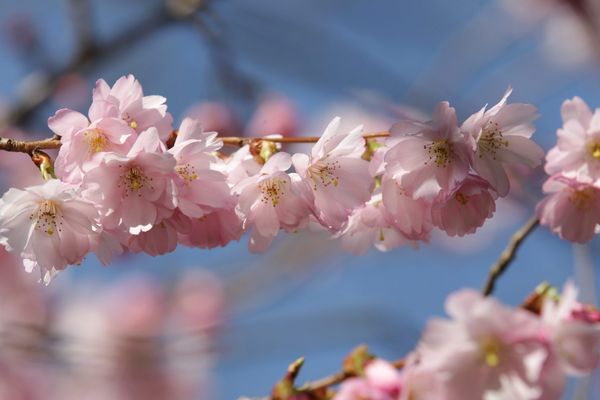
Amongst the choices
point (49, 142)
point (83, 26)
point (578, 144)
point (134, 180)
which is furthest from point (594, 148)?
point (83, 26)

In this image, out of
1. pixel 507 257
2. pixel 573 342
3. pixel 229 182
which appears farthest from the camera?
pixel 507 257

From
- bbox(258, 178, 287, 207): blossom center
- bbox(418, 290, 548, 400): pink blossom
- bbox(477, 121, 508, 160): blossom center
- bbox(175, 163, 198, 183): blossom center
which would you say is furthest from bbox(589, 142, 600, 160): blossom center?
bbox(175, 163, 198, 183): blossom center

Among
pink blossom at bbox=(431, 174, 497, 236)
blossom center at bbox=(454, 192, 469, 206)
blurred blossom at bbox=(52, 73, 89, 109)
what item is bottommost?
pink blossom at bbox=(431, 174, 497, 236)

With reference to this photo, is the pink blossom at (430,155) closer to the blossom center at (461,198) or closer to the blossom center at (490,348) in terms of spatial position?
the blossom center at (461,198)

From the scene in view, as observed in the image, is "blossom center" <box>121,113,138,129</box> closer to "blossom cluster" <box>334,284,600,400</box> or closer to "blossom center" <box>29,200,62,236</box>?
"blossom center" <box>29,200,62,236</box>

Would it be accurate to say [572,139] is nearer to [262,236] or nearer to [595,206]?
[595,206]

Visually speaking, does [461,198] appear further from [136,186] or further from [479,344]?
[136,186]
